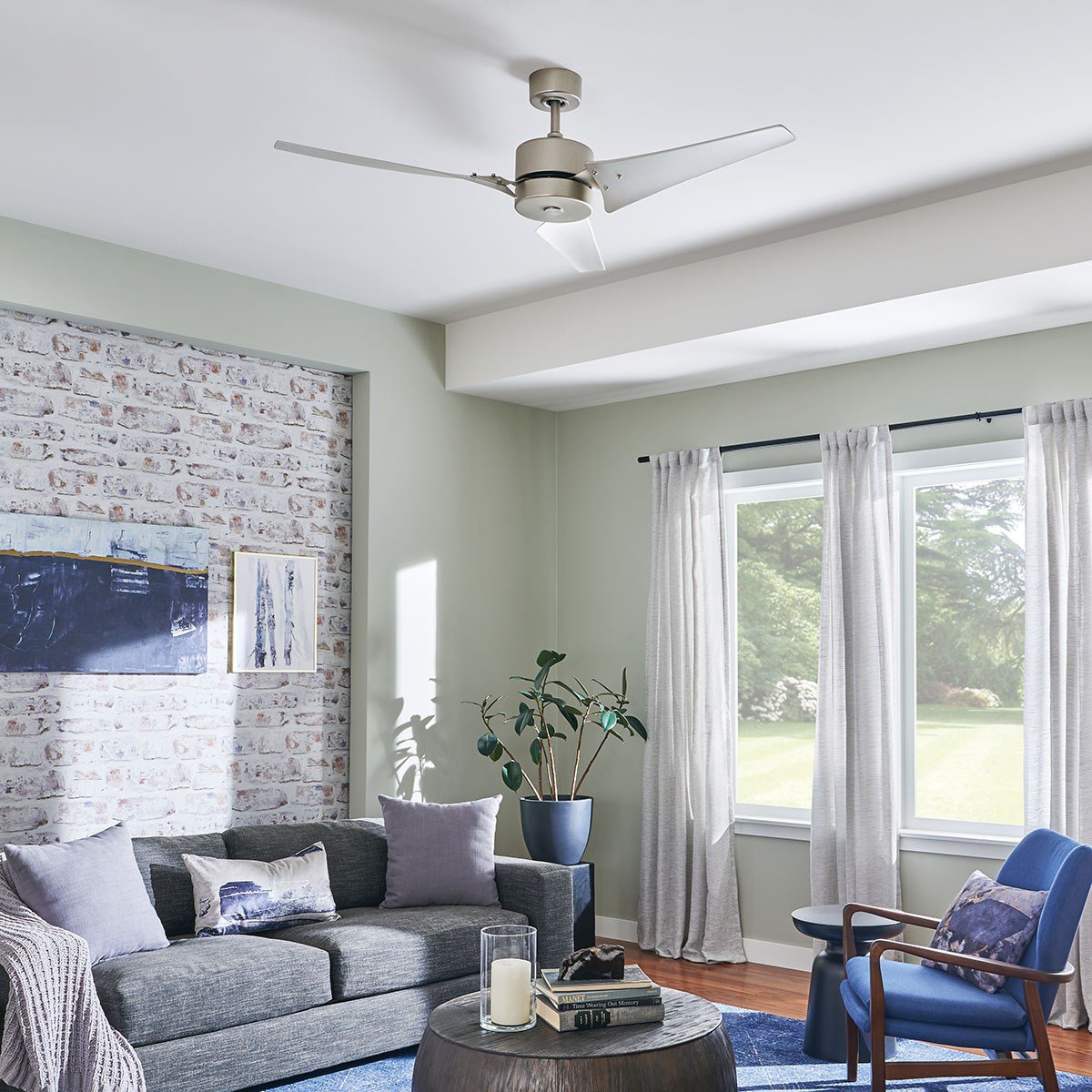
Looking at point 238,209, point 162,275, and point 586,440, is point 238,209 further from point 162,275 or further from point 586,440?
point 586,440

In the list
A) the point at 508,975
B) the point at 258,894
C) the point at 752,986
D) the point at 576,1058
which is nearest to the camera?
A: the point at 576,1058

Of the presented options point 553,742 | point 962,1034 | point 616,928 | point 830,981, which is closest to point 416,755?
point 553,742

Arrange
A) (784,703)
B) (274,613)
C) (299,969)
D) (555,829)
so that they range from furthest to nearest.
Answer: (784,703) < (555,829) < (274,613) < (299,969)

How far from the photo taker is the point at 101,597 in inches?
186

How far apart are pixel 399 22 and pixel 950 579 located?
3.32 m

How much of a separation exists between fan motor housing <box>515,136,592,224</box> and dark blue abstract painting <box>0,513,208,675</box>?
2.40 meters

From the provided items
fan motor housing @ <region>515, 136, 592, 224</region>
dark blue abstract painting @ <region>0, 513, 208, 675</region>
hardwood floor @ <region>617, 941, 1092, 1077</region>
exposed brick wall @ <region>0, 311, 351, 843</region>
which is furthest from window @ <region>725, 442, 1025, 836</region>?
dark blue abstract painting @ <region>0, 513, 208, 675</region>

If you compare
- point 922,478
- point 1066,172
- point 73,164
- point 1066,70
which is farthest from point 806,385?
point 73,164

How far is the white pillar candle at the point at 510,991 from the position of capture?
3047 millimetres

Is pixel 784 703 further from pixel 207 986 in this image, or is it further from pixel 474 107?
pixel 474 107

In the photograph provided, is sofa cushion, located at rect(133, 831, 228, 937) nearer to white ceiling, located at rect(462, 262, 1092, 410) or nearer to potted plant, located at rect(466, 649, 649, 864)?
potted plant, located at rect(466, 649, 649, 864)

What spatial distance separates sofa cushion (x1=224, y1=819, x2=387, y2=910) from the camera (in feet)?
14.9

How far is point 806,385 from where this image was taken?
5625 millimetres

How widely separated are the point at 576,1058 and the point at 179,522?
2994 mm
